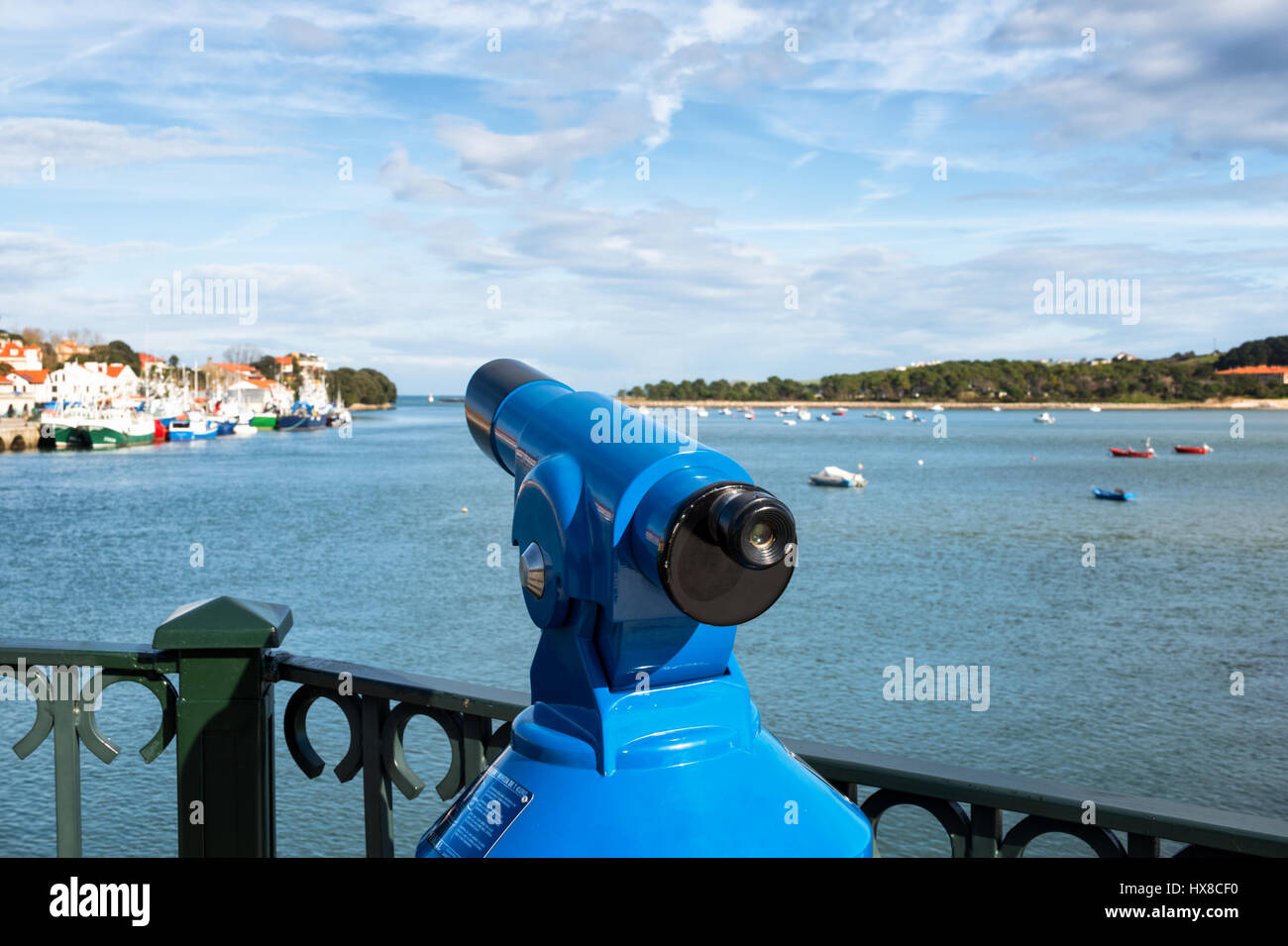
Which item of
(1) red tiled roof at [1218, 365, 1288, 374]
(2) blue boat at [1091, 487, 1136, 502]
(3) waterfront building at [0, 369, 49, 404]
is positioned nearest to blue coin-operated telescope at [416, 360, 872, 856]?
(2) blue boat at [1091, 487, 1136, 502]

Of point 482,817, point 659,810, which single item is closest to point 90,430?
point 482,817

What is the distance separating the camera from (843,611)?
27.0 metres

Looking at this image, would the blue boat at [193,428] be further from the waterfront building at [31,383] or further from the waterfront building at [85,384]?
the waterfront building at [31,383]

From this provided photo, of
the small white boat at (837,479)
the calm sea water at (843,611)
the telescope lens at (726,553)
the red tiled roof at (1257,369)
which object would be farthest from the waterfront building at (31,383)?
the red tiled roof at (1257,369)

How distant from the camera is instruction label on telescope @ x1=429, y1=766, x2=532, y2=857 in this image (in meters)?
1.60

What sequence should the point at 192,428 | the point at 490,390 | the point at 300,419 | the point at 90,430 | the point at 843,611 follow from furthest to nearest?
the point at 300,419
the point at 192,428
the point at 90,430
the point at 843,611
the point at 490,390

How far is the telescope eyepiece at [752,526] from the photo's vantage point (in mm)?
1375

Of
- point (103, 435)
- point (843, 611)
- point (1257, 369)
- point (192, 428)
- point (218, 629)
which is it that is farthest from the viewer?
point (1257, 369)

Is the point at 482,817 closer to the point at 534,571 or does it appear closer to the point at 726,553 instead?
the point at 534,571

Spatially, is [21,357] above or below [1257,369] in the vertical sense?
below

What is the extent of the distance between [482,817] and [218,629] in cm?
148

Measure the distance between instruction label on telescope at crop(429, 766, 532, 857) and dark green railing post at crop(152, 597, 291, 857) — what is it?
1.30m

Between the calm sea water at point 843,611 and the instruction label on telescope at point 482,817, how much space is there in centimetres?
1242
